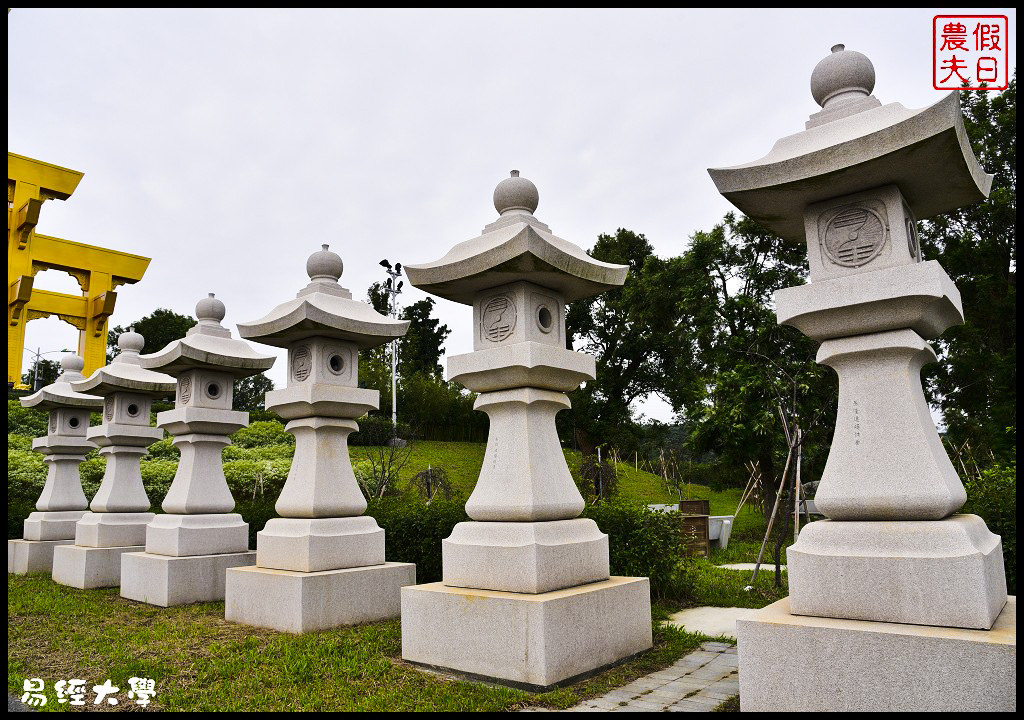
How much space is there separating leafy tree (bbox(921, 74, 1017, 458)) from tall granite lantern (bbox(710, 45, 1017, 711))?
8945 millimetres

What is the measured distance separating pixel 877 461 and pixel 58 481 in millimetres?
10548

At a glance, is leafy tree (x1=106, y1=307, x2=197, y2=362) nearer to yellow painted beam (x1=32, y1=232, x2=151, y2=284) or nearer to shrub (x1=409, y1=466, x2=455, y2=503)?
yellow painted beam (x1=32, y1=232, x2=151, y2=284)

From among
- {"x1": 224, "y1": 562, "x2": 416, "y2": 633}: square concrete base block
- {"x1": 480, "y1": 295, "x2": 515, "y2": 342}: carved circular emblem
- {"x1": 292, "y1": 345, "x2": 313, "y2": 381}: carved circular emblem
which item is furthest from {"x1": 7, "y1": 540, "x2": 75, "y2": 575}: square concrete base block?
{"x1": 480, "y1": 295, "x2": 515, "y2": 342}: carved circular emblem

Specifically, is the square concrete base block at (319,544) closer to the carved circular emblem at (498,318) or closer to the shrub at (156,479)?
the carved circular emblem at (498,318)

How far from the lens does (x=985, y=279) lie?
10742 millimetres

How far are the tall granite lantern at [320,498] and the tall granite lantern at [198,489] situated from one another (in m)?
0.96

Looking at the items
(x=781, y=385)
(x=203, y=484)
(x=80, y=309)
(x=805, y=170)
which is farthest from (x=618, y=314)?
(x=805, y=170)

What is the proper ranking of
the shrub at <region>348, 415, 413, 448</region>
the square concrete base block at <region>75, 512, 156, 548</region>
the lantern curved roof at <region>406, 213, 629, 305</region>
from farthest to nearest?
the shrub at <region>348, 415, 413, 448</region> → the square concrete base block at <region>75, 512, 156, 548</region> → the lantern curved roof at <region>406, 213, 629, 305</region>

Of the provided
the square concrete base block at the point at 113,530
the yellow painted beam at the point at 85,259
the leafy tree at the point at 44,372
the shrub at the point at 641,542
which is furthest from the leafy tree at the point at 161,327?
the shrub at the point at 641,542

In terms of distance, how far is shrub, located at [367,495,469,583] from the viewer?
6.71 meters

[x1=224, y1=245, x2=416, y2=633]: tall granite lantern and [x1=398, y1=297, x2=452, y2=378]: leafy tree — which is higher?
[x1=398, y1=297, x2=452, y2=378]: leafy tree

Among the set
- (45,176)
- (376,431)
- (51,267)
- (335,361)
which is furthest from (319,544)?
(376,431)

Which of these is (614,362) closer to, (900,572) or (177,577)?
(177,577)

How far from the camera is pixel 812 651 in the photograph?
2963 mm
